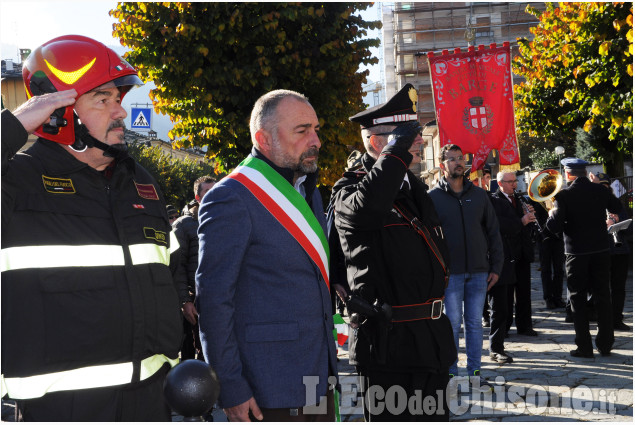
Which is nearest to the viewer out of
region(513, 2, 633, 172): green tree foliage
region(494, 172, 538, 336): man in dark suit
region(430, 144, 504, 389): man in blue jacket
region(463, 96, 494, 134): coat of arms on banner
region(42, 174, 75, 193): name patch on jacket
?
region(42, 174, 75, 193): name patch on jacket

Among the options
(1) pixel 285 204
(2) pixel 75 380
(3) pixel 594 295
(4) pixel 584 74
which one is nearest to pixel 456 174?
(3) pixel 594 295

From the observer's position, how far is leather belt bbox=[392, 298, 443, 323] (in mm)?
3455

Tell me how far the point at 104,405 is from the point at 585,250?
5.88 metres

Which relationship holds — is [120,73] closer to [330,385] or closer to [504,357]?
[330,385]

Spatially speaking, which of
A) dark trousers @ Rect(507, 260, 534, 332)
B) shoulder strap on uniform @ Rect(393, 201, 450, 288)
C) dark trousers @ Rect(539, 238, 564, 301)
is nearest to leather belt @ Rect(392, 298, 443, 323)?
shoulder strap on uniform @ Rect(393, 201, 450, 288)

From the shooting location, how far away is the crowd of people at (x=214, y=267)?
7.27 ft

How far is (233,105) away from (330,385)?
969 centimetres

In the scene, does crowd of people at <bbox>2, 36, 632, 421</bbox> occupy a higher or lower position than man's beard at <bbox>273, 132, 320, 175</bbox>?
lower

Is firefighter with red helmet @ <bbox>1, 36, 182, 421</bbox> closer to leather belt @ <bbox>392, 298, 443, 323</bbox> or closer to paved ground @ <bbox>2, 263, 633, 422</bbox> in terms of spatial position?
leather belt @ <bbox>392, 298, 443, 323</bbox>

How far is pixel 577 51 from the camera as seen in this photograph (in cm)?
1530

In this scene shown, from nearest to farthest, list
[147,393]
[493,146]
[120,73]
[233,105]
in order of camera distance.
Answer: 1. [147,393]
2. [120,73]
3. [493,146]
4. [233,105]

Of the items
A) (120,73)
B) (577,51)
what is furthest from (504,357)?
(577,51)

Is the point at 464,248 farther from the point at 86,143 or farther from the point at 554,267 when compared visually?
the point at 554,267

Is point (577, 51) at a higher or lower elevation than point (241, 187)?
higher
